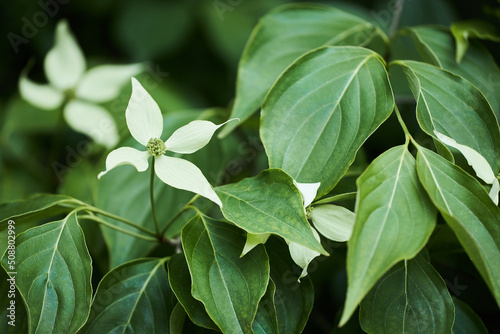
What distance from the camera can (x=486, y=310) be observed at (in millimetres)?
640

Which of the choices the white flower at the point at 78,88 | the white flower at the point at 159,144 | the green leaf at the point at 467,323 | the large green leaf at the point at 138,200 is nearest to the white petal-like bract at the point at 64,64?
the white flower at the point at 78,88

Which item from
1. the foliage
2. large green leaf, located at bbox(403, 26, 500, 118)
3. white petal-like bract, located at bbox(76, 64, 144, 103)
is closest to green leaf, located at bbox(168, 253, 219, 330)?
the foliage

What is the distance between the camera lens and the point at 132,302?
1.52ft

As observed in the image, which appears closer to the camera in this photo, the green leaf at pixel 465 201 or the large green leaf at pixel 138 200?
the green leaf at pixel 465 201

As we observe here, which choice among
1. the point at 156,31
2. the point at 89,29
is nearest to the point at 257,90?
the point at 156,31

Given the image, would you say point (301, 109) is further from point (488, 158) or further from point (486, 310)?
point (486, 310)

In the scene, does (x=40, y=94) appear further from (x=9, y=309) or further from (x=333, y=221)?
(x=333, y=221)

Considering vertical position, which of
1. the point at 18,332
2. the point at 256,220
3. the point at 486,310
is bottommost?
the point at 486,310

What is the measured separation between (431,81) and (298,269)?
24cm

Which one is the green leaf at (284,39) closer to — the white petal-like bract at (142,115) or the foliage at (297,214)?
the foliage at (297,214)

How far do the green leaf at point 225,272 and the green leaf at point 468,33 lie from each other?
0.37 m

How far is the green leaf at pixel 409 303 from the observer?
1.41 ft

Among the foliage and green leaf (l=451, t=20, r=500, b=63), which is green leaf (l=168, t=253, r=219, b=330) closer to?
the foliage

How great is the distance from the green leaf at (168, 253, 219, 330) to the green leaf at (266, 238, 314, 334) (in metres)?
0.07
